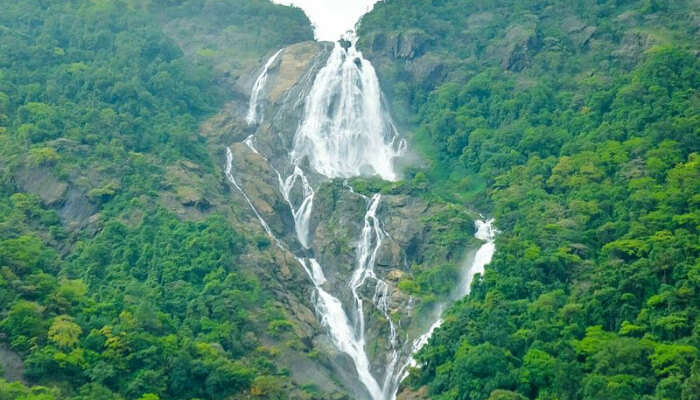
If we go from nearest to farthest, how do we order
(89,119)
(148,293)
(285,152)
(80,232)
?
(148,293), (80,232), (89,119), (285,152)

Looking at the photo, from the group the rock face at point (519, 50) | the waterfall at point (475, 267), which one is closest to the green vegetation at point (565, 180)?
the rock face at point (519, 50)

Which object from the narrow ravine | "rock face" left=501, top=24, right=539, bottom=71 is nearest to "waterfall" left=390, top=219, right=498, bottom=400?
the narrow ravine

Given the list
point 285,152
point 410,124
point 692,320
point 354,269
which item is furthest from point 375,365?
point 410,124

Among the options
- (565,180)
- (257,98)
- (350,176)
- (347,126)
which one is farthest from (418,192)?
(257,98)

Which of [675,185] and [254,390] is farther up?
[675,185]

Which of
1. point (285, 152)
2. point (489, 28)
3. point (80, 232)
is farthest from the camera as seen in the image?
point (489, 28)

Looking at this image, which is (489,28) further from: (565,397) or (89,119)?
(565,397)

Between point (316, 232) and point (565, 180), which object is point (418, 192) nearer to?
point (316, 232)
